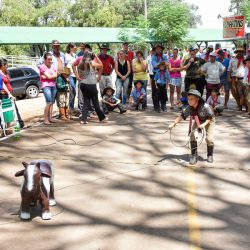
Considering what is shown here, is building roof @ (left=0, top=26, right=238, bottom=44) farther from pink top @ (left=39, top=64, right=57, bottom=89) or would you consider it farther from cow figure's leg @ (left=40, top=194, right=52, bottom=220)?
cow figure's leg @ (left=40, top=194, right=52, bottom=220)

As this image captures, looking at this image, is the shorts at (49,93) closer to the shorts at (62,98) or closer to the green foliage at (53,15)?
the shorts at (62,98)

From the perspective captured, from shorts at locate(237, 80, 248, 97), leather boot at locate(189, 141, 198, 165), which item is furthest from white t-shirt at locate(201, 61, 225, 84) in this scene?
leather boot at locate(189, 141, 198, 165)

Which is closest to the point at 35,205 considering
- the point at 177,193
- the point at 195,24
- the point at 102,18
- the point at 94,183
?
the point at 94,183

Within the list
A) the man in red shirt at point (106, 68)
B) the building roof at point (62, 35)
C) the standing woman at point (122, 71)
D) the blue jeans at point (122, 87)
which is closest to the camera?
the man in red shirt at point (106, 68)

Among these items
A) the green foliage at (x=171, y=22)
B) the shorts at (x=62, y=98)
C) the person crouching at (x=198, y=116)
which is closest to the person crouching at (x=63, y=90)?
the shorts at (x=62, y=98)

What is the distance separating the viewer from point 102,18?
5453 centimetres

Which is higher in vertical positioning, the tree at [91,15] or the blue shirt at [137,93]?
the tree at [91,15]

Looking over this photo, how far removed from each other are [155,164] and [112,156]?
919 millimetres

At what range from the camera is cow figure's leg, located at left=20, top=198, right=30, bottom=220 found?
16.2 ft

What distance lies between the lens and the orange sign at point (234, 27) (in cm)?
2023

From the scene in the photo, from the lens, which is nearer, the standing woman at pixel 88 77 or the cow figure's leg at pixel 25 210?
the cow figure's leg at pixel 25 210

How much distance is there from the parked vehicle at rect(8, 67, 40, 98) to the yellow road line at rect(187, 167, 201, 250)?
14.4 m

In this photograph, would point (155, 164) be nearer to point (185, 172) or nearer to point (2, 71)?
point (185, 172)

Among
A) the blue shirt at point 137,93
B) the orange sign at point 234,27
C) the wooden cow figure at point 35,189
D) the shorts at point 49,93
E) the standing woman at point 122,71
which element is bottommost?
the wooden cow figure at point 35,189
